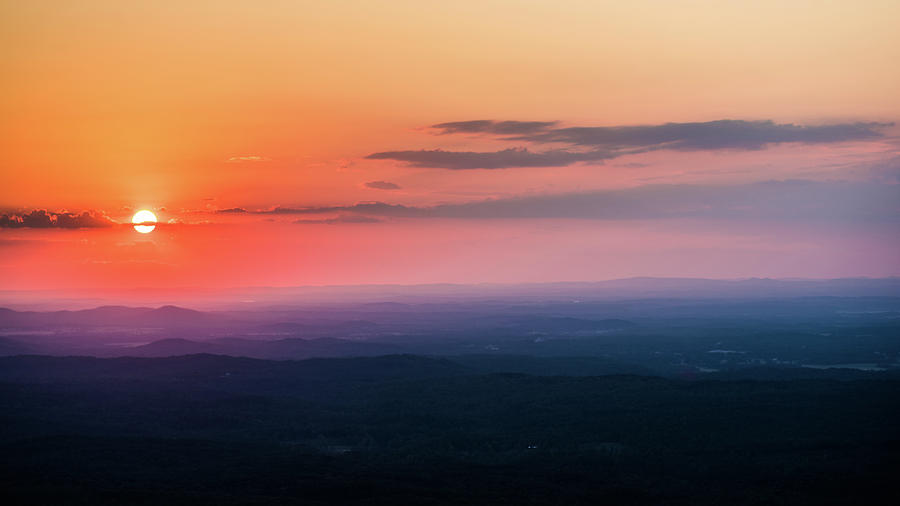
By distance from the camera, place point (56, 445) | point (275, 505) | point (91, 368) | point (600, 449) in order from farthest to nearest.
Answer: point (91, 368) → point (600, 449) → point (56, 445) → point (275, 505)

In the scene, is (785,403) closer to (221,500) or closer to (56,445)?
(221,500)

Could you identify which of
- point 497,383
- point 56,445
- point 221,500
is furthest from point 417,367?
point 221,500

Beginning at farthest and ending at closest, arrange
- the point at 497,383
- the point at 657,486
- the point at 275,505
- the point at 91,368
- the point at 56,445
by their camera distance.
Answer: the point at 91,368, the point at 497,383, the point at 56,445, the point at 657,486, the point at 275,505

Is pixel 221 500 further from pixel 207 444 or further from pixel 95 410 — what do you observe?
pixel 95 410

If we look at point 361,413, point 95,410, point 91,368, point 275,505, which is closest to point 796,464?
point 275,505

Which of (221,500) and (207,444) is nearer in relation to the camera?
(221,500)

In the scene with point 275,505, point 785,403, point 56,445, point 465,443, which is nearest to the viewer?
point 275,505
